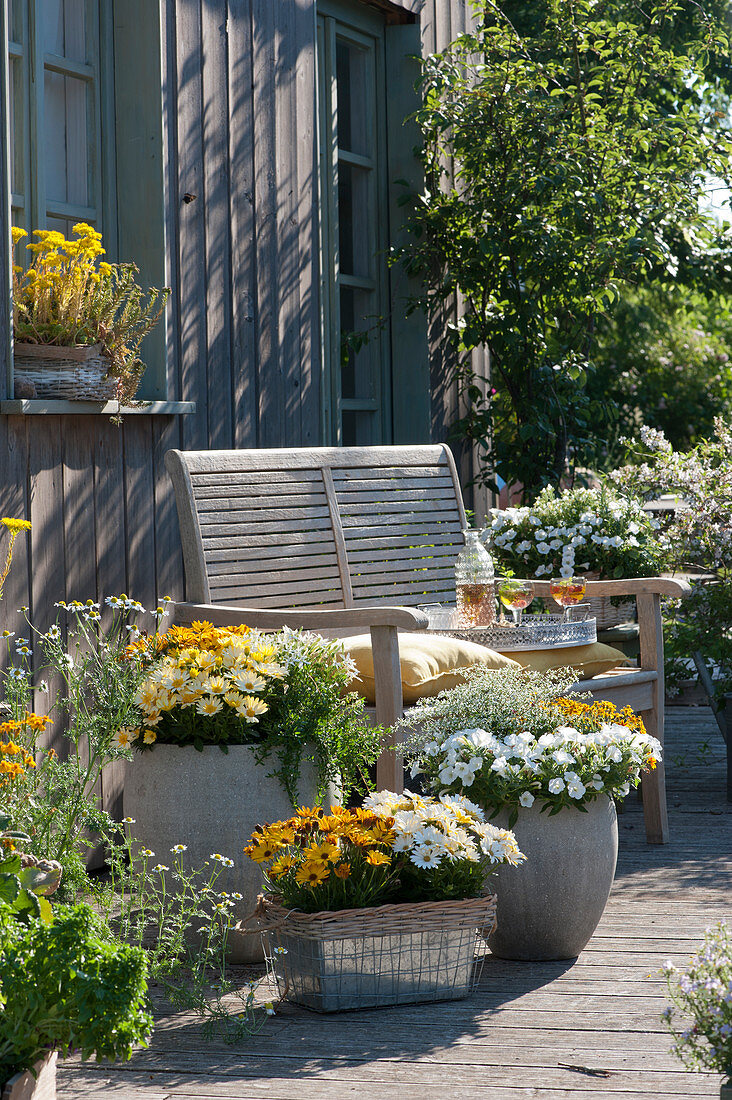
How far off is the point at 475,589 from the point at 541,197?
97.3 inches

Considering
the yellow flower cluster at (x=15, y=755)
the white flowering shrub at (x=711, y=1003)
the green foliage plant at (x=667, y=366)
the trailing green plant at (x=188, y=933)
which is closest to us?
Answer: the white flowering shrub at (x=711, y=1003)

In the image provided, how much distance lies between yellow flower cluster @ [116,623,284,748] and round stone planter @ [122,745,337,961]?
0.08 m

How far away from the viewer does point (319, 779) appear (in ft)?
9.59

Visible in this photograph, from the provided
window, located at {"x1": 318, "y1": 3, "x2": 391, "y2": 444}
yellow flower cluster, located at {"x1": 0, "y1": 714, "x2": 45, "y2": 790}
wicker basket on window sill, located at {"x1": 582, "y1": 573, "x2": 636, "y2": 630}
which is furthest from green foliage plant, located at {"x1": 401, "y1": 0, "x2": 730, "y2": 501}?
yellow flower cluster, located at {"x1": 0, "y1": 714, "x2": 45, "y2": 790}

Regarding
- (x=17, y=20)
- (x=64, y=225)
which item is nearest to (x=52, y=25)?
(x=17, y=20)

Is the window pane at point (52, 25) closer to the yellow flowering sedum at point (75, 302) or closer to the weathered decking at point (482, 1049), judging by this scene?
the yellow flowering sedum at point (75, 302)

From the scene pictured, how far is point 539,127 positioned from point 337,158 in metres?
0.91

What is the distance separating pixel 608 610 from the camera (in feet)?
14.6

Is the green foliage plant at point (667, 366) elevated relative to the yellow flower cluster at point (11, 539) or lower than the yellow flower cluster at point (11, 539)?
elevated

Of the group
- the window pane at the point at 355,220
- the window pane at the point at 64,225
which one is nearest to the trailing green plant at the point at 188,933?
the window pane at the point at 64,225

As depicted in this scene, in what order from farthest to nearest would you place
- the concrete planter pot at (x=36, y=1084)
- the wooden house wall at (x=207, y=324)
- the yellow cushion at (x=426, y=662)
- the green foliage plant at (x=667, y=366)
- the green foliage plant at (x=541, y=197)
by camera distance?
the green foliage plant at (x=667, y=366) → the green foliage plant at (x=541, y=197) → the wooden house wall at (x=207, y=324) → the yellow cushion at (x=426, y=662) → the concrete planter pot at (x=36, y=1084)

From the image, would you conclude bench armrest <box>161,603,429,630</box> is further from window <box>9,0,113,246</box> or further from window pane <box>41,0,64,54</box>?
window pane <box>41,0,64,54</box>

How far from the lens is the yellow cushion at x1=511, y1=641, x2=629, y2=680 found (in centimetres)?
371

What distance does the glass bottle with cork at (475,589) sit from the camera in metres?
3.76
